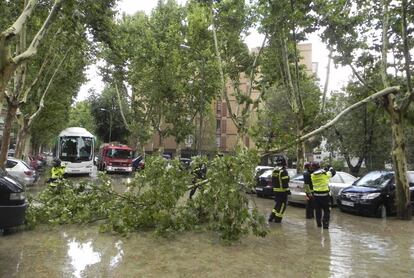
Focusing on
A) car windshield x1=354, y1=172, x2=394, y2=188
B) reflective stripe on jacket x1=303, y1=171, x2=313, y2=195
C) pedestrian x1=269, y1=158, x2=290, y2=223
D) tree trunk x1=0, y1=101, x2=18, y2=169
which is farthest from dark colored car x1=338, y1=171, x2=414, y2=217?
tree trunk x1=0, y1=101, x2=18, y2=169

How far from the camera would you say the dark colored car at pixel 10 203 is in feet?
21.8

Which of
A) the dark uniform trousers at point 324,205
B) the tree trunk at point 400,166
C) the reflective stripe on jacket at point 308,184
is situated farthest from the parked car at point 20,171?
the tree trunk at point 400,166

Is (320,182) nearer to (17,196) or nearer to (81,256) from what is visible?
(81,256)

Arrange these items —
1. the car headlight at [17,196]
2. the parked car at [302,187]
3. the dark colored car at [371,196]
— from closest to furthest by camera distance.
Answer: the car headlight at [17,196]
the dark colored car at [371,196]
the parked car at [302,187]

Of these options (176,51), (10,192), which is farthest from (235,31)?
(10,192)

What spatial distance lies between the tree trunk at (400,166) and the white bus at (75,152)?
21032 millimetres

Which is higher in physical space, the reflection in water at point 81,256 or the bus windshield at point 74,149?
the bus windshield at point 74,149

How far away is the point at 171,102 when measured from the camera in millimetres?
35125

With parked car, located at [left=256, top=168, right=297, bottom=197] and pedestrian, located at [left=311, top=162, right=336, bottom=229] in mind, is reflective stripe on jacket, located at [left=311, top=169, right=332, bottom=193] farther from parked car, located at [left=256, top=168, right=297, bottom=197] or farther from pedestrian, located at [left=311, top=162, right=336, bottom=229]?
parked car, located at [left=256, top=168, right=297, bottom=197]

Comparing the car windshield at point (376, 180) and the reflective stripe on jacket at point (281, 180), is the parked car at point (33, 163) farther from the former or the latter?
the car windshield at point (376, 180)

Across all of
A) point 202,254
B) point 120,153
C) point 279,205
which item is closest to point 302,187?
point 279,205

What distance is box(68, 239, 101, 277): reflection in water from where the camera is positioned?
6.50 meters

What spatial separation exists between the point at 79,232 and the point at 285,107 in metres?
34.0

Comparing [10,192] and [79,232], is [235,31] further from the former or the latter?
[10,192]
